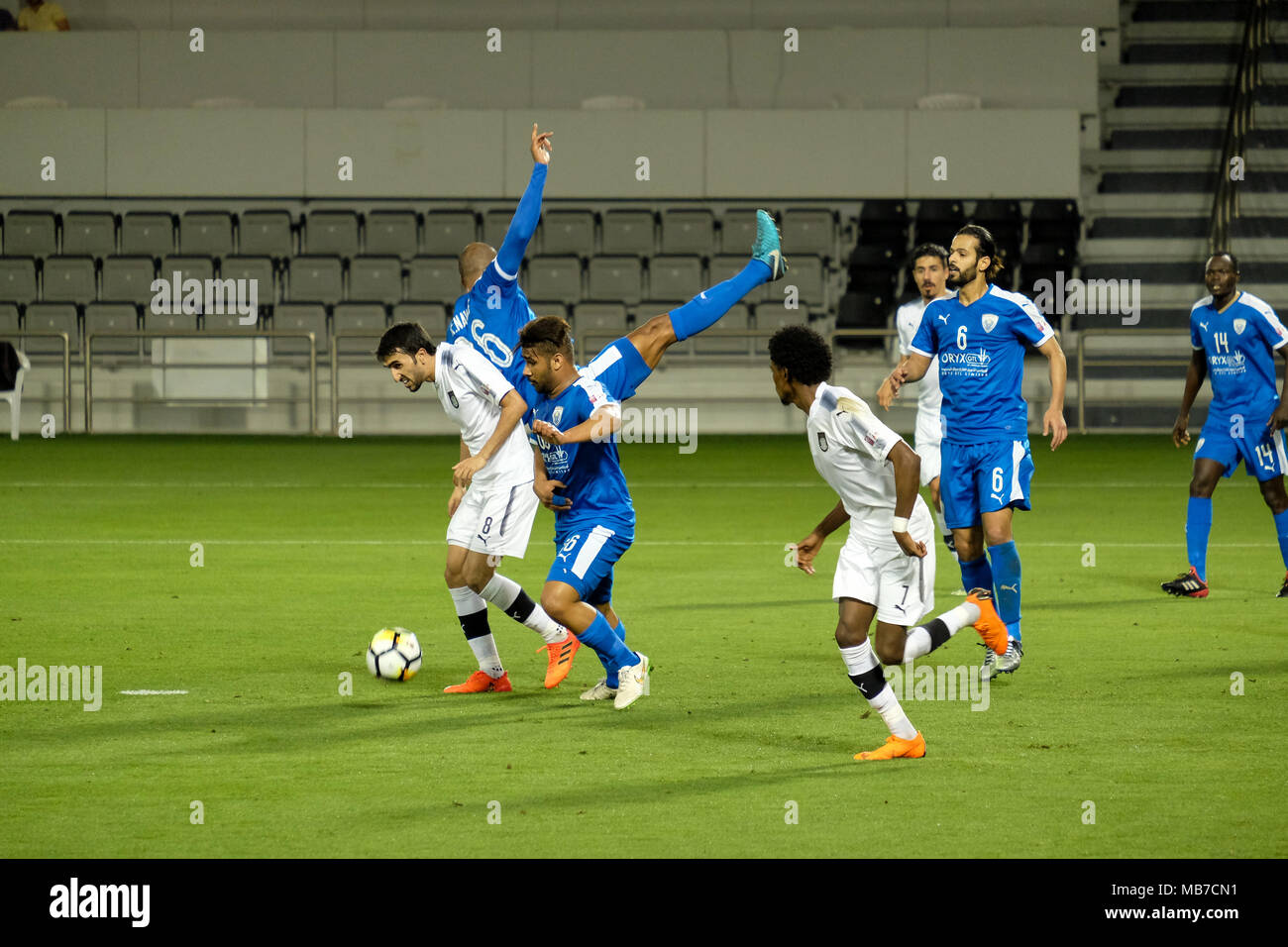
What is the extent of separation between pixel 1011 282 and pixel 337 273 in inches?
428

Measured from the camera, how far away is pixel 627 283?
84.9ft

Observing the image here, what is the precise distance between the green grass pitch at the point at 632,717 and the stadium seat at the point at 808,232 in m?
13.6

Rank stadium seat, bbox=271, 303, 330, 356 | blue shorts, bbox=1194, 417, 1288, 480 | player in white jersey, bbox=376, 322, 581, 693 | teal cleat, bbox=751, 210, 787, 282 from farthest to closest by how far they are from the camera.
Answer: stadium seat, bbox=271, 303, 330, 356
blue shorts, bbox=1194, 417, 1288, 480
teal cleat, bbox=751, 210, 787, 282
player in white jersey, bbox=376, 322, 581, 693

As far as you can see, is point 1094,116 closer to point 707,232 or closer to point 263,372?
point 707,232

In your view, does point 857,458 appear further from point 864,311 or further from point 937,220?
point 937,220

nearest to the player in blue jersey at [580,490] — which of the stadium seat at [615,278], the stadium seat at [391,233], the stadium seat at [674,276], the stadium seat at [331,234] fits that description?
the stadium seat at [674,276]

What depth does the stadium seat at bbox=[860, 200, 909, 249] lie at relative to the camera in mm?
26047

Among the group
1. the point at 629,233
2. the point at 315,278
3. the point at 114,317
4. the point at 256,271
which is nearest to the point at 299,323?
the point at 315,278

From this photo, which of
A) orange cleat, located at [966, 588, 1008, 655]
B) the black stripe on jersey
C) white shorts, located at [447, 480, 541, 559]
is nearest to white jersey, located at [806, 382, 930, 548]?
the black stripe on jersey

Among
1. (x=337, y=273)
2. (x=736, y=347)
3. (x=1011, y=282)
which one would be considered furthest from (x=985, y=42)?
(x=337, y=273)

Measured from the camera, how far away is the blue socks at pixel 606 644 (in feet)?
21.3

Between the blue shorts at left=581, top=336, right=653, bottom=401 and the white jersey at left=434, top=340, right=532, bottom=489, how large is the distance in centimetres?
43

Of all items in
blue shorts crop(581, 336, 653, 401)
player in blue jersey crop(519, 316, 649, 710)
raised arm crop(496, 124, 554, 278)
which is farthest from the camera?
raised arm crop(496, 124, 554, 278)

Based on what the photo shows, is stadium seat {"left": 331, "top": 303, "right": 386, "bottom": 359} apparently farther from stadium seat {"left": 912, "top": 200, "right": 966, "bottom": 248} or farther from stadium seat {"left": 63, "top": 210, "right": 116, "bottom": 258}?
stadium seat {"left": 912, "top": 200, "right": 966, "bottom": 248}
